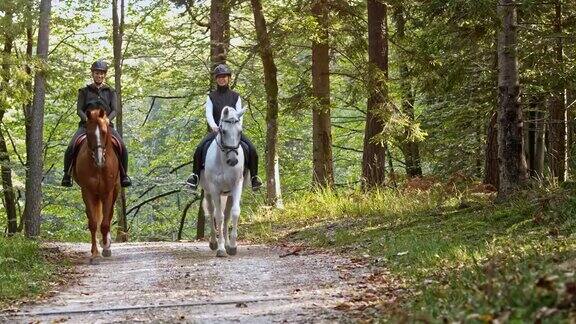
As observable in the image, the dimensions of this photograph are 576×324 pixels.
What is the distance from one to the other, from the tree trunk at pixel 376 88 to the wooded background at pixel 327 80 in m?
0.03

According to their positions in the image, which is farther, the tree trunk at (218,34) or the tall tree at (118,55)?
the tall tree at (118,55)

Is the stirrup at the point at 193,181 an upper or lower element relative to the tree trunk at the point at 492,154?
lower

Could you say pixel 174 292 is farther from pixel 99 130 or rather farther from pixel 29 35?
pixel 29 35

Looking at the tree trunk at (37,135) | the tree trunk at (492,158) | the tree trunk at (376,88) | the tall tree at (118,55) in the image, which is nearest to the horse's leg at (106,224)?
the tree trunk at (37,135)

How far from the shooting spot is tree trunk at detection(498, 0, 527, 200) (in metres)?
11.7

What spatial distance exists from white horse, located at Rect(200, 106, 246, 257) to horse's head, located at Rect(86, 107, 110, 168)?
1709mm

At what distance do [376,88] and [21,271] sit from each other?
1019 cm

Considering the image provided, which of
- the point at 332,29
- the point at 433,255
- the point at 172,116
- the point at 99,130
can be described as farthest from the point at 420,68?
the point at 172,116

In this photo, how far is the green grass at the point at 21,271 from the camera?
28.5 ft

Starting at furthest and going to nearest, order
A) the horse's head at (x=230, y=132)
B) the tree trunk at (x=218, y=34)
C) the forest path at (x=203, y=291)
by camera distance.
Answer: the tree trunk at (x=218, y=34) < the horse's head at (x=230, y=132) < the forest path at (x=203, y=291)

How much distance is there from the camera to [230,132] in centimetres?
1198

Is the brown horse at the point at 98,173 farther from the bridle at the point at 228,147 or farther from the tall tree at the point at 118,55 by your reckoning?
the tall tree at the point at 118,55

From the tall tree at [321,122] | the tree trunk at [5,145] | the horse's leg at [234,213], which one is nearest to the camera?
the horse's leg at [234,213]

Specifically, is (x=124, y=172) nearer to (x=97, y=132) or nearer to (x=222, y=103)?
(x=97, y=132)
